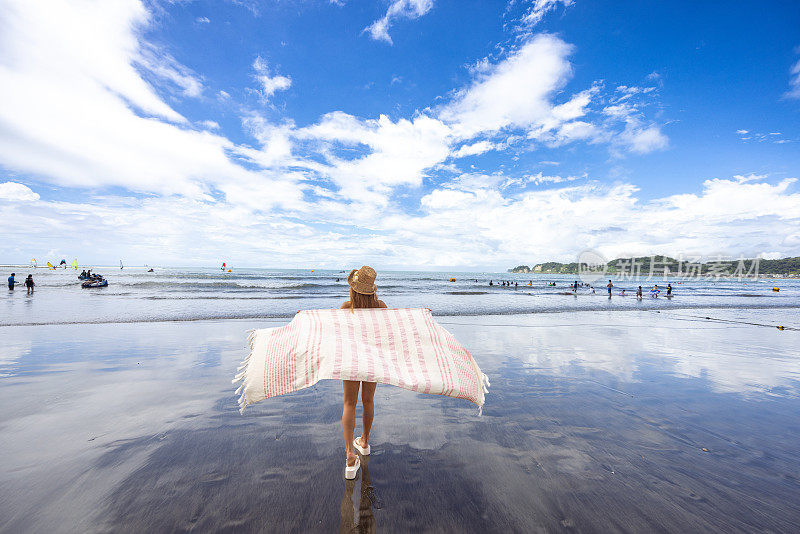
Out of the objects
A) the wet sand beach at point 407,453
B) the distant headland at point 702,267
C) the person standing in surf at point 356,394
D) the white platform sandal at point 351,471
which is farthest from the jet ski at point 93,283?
the distant headland at point 702,267

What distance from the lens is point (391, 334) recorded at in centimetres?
383

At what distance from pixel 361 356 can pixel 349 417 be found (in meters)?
0.88

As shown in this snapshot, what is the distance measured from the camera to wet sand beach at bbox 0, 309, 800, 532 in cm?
311

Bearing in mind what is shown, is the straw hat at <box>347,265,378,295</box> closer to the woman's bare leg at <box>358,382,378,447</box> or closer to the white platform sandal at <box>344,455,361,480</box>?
the woman's bare leg at <box>358,382,378,447</box>

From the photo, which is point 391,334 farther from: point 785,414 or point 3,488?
point 785,414

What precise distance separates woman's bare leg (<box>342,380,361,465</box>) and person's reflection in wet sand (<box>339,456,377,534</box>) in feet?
0.78

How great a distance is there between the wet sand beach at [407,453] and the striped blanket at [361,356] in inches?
39.3

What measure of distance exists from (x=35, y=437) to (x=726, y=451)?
9.25 meters

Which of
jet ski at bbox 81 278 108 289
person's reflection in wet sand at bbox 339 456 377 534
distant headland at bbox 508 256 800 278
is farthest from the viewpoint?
distant headland at bbox 508 256 800 278

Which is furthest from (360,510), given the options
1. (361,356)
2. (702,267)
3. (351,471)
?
(702,267)

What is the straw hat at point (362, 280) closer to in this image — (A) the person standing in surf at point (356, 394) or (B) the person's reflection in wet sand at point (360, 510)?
(A) the person standing in surf at point (356, 394)

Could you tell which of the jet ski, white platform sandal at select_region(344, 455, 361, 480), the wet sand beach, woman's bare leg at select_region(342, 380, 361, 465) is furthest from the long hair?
the jet ski

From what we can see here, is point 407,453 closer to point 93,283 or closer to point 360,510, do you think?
point 360,510

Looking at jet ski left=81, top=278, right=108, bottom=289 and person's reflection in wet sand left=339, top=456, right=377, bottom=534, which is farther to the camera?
jet ski left=81, top=278, right=108, bottom=289
